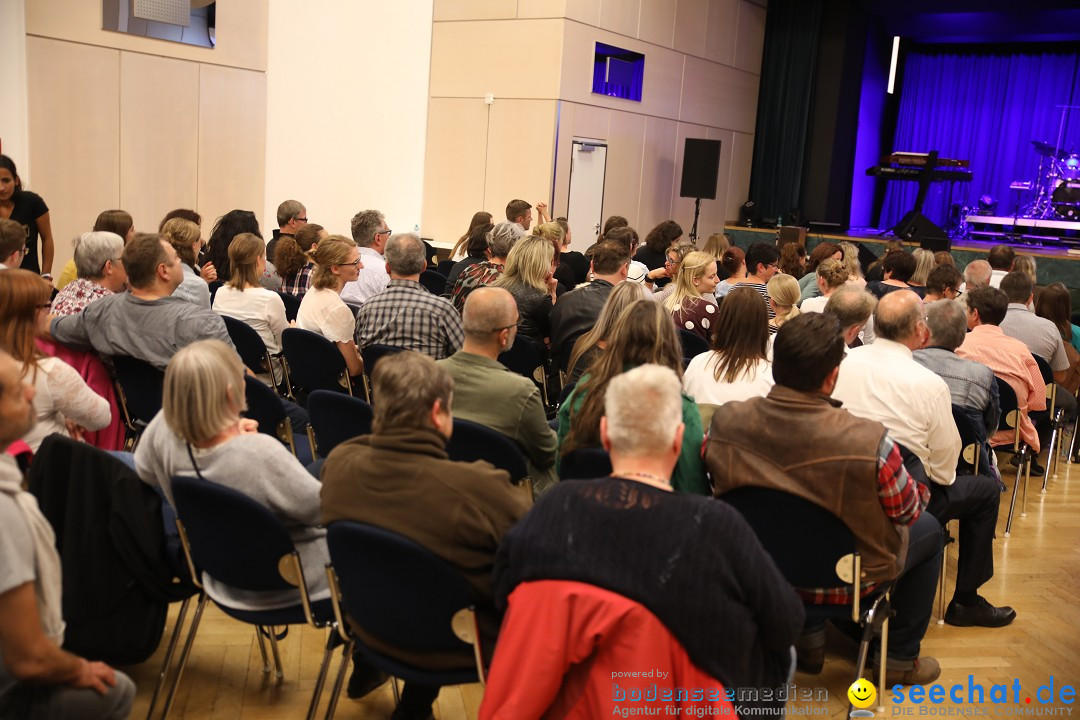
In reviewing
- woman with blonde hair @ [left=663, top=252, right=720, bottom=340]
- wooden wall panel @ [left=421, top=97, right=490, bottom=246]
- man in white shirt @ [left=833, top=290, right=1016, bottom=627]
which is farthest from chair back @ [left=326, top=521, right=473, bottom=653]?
wooden wall panel @ [left=421, top=97, right=490, bottom=246]

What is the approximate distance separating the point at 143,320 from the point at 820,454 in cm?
261

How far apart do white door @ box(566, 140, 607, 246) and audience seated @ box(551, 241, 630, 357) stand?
235 inches

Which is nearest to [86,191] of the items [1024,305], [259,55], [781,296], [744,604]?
[259,55]

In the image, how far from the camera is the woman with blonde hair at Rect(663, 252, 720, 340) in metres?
5.10

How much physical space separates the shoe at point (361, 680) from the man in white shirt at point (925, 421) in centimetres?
180

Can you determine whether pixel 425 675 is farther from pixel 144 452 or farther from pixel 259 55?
pixel 259 55

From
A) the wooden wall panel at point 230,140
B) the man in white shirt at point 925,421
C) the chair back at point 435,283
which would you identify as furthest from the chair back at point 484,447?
the wooden wall panel at point 230,140

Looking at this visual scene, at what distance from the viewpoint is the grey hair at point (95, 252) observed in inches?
161

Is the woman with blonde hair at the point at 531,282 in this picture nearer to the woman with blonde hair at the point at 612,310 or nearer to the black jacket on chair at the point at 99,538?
the woman with blonde hair at the point at 612,310

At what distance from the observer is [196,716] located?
2.79 m

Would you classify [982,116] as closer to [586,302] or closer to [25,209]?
[586,302]

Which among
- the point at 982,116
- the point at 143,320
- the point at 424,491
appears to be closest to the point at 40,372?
the point at 143,320

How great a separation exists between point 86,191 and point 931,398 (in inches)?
287

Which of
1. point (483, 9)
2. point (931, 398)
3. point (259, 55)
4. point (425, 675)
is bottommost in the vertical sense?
point (425, 675)
